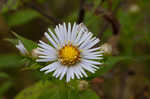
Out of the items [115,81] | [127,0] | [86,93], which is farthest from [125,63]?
[86,93]

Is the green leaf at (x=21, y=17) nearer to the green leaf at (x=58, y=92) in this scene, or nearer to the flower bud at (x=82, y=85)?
the green leaf at (x=58, y=92)

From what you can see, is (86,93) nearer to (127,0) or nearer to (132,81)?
(132,81)

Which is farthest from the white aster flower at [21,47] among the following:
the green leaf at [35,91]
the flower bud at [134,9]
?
the flower bud at [134,9]

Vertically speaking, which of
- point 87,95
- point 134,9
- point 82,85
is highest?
point 134,9

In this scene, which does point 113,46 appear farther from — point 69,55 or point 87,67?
point 87,67

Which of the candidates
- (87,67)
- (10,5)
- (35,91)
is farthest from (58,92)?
(10,5)

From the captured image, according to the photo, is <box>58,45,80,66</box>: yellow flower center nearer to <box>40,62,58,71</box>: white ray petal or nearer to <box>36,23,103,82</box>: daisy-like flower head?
<box>36,23,103,82</box>: daisy-like flower head

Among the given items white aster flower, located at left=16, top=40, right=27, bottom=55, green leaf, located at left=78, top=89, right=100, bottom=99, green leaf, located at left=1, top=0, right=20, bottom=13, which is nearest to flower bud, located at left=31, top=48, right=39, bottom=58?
white aster flower, located at left=16, top=40, right=27, bottom=55
